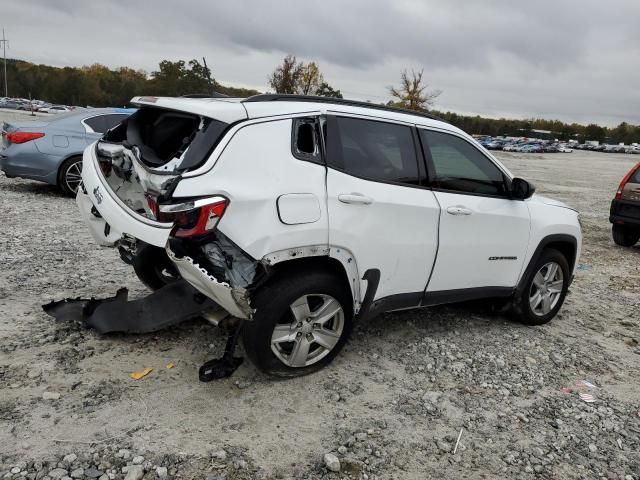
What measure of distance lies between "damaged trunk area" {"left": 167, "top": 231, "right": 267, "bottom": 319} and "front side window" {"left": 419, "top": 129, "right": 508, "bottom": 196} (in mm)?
1641

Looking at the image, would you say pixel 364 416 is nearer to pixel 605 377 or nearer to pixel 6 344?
pixel 605 377

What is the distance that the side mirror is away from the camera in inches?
171

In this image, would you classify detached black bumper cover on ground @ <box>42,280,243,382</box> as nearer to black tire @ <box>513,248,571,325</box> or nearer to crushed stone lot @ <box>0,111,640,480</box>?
crushed stone lot @ <box>0,111,640,480</box>

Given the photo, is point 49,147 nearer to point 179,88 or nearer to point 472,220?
point 472,220

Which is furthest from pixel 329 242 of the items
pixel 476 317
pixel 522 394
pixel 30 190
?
pixel 30 190

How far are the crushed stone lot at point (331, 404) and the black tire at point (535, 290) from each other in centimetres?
11

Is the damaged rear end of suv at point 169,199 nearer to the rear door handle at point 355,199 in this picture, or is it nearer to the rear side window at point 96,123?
the rear door handle at point 355,199

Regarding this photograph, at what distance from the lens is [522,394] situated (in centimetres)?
367

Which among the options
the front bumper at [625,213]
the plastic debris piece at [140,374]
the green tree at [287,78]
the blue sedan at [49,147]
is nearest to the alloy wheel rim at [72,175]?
the blue sedan at [49,147]

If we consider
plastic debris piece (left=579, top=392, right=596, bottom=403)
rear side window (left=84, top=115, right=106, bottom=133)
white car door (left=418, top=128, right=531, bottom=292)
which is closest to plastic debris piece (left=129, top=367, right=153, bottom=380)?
white car door (left=418, top=128, right=531, bottom=292)

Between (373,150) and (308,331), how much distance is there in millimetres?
1316

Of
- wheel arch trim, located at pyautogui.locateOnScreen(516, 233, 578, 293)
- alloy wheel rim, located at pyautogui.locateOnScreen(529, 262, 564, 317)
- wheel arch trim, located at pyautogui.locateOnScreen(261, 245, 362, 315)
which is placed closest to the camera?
wheel arch trim, located at pyautogui.locateOnScreen(261, 245, 362, 315)

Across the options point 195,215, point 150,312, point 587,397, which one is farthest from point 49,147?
point 587,397

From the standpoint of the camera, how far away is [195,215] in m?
2.91
